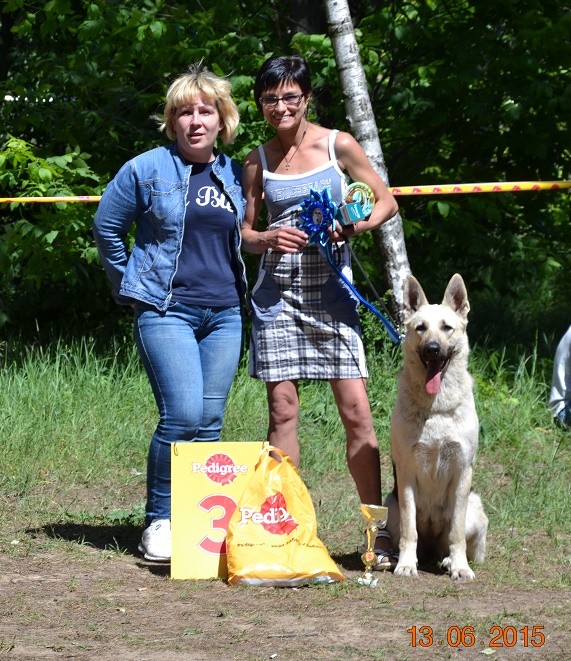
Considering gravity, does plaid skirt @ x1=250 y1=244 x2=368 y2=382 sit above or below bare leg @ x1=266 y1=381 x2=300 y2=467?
above

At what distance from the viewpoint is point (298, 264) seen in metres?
4.73

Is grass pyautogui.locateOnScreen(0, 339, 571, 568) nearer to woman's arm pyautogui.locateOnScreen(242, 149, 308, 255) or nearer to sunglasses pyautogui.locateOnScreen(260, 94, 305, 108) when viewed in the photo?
woman's arm pyautogui.locateOnScreen(242, 149, 308, 255)

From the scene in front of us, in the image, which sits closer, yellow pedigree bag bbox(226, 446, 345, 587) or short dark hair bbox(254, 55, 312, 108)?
yellow pedigree bag bbox(226, 446, 345, 587)

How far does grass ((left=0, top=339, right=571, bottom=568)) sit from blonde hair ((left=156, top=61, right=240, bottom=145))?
216 cm

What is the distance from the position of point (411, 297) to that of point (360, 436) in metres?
0.71

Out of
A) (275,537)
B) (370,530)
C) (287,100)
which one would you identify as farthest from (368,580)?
(287,100)

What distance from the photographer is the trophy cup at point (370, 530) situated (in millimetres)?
4512

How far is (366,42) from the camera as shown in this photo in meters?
8.21

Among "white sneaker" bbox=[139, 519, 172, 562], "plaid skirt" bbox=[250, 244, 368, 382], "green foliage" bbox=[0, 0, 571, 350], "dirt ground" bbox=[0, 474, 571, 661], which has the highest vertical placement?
"green foliage" bbox=[0, 0, 571, 350]

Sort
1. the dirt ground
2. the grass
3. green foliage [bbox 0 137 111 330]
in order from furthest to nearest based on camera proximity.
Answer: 1. green foliage [bbox 0 137 111 330]
2. the grass
3. the dirt ground

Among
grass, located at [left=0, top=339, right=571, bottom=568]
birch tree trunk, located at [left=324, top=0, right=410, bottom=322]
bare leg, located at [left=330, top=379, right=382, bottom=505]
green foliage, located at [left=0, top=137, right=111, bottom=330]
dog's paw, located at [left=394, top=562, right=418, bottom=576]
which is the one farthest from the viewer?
green foliage, located at [left=0, top=137, right=111, bottom=330]

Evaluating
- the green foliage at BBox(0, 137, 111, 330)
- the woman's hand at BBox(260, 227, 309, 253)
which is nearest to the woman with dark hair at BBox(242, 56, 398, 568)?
the woman's hand at BBox(260, 227, 309, 253)

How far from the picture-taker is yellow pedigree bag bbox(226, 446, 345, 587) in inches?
176

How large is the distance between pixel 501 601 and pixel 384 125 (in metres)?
5.66
